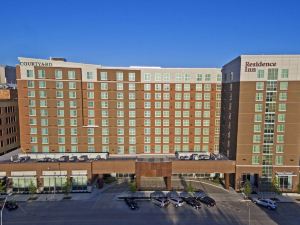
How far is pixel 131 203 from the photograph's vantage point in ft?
151

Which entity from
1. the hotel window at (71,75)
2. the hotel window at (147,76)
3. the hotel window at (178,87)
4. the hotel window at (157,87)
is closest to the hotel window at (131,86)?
the hotel window at (147,76)

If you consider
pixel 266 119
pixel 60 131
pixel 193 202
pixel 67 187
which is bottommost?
pixel 193 202

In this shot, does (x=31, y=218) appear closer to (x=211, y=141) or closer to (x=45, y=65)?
(x=45, y=65)

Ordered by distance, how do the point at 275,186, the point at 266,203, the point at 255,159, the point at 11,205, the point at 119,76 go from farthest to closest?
the point at 119,76 < the point at 255,159 < the point at 275,186 < the point at 266,203 < the point at 11,205

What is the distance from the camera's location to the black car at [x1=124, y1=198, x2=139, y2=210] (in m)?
44.9

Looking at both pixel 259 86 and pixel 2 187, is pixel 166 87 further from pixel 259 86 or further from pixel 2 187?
pixel 2 187

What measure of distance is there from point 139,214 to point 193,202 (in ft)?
36.3

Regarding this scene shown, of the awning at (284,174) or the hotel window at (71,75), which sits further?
the hotel window at (71,75)

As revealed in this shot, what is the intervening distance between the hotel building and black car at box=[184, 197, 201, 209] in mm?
7538

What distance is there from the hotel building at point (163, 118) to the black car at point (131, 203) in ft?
22.9

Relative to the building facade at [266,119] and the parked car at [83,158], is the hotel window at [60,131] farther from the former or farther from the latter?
the building facade at [266,119]

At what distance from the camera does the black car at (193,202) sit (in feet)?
150

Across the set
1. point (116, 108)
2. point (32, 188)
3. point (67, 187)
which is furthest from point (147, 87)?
point (32, 188)

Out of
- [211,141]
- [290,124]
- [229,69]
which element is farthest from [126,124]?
[290,124]
